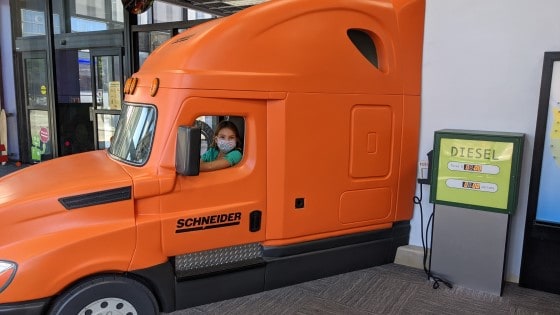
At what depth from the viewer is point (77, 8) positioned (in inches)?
285

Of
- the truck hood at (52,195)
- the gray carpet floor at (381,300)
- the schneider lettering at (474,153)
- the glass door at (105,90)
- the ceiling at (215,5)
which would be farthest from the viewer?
the glass door at (105,90)

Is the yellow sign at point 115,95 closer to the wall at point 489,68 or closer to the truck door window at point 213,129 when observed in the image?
the truck door window at point 213,129

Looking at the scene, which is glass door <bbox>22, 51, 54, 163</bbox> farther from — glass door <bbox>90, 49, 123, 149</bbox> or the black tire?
the black tire

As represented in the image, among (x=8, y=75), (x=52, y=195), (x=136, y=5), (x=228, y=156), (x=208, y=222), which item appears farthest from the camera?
(x=8, y=75)

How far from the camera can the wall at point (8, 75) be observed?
7.74m

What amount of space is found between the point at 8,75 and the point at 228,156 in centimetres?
688

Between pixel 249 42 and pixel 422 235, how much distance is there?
7.48 ft

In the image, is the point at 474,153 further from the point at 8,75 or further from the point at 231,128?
the point at 8,75

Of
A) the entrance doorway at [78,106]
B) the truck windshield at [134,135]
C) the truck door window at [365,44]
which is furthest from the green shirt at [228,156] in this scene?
the entrance doorway at [78,106]

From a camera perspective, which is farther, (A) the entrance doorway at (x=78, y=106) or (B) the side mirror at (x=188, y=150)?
(A) the entrance doorway at (x=78, y=106)

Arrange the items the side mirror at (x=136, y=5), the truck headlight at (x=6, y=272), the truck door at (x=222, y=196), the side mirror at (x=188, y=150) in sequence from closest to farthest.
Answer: the truck headlight at (x=6, y=272) < the side mirror at (x=188, y=150) < the truck door at (x=222, y=196) < the side mirror at (x=136, y=5)

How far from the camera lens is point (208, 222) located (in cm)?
279

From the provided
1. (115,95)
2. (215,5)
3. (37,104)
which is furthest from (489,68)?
(37,104)

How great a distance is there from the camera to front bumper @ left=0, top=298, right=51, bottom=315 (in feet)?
7.28
